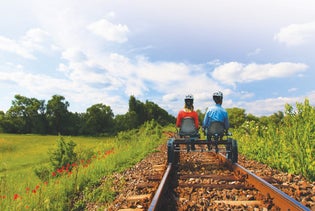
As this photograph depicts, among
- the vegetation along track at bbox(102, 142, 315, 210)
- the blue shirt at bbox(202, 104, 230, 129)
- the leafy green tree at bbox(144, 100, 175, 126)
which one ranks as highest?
the leafy green tree at bbox(144, 100, 175, 126)

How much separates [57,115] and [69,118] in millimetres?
3296

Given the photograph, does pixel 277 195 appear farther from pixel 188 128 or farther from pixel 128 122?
pixel 128 122

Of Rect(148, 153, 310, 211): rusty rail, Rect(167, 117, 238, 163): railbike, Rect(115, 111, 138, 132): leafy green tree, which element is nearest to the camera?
Rect(148, 153, 310, 211): rusty rail

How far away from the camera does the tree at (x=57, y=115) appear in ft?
190

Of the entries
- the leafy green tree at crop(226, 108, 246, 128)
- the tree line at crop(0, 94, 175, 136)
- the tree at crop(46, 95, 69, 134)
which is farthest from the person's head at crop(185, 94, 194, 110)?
the tree at crop(46, 95, 69, 134)

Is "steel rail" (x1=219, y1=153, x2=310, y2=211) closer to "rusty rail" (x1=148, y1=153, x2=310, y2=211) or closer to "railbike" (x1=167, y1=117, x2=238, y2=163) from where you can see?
"rusty rail" (x1=148, y1=153, x2=310, y2=211)

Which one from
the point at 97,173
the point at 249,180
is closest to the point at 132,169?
the point at 97,173

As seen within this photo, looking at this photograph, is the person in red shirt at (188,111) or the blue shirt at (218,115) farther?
the person in red shirt at (188,111)

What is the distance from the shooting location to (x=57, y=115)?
5900cm

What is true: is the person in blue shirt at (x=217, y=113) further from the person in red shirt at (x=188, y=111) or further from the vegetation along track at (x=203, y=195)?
the vegetation along track at (x=203, y=195)

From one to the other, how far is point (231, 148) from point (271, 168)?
110 centimetres

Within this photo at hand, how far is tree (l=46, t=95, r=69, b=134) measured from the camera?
190 ft

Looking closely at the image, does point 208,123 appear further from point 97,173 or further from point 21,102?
point 21,102

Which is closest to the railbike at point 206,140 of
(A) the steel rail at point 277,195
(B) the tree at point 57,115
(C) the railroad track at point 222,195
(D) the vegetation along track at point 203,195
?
(D) the vegetation along track at point 203,195
